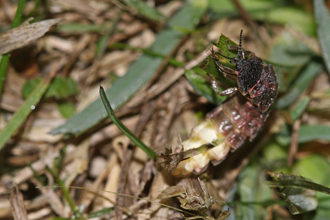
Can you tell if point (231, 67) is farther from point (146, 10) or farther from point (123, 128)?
point (146, 10)

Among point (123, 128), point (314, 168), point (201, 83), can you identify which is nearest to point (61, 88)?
point (123, 128)

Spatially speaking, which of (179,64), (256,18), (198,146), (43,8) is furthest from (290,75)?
(43,8)

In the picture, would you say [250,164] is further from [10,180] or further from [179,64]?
[10,180]

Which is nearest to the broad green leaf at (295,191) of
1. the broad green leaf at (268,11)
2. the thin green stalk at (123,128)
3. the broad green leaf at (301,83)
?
the broad green leaf at (301,83)

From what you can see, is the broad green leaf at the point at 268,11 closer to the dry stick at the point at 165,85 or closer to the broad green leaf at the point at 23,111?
the dry stick at the point at 165,85

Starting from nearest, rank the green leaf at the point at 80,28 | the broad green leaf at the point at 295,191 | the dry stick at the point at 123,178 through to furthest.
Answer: the broad green leaf at the point at 295,191 < the dry stick at the point at 123,178 < the green leaf at the point at 80,28

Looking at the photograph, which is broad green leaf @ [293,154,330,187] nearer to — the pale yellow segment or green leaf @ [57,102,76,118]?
the pale yellow segment

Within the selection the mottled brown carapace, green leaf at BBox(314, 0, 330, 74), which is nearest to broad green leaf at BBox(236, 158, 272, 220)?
the mottled brown carapace
